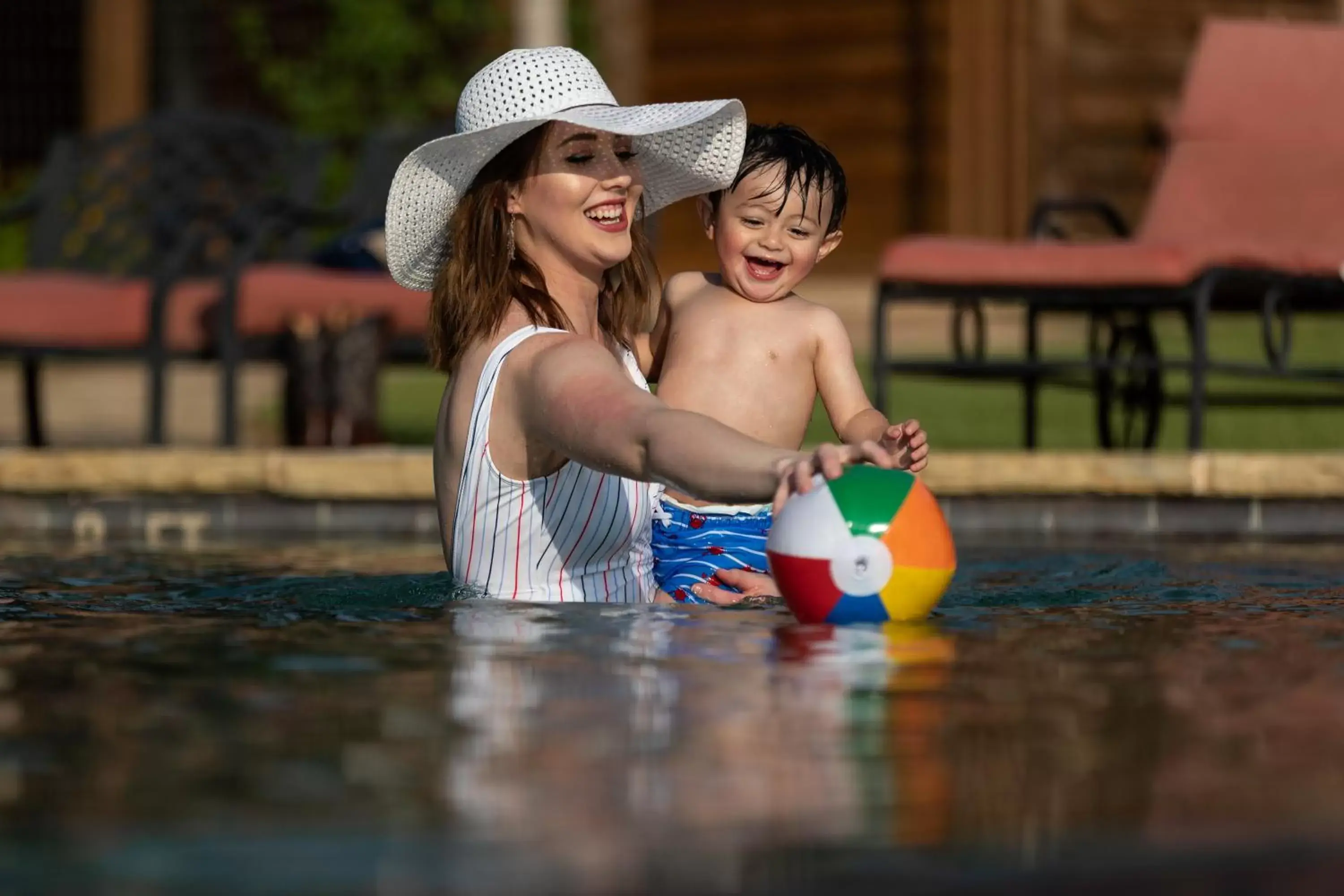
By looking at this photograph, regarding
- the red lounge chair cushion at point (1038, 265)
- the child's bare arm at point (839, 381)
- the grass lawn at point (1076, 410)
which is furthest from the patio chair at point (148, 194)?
the child's bare arm at point (839, 381)

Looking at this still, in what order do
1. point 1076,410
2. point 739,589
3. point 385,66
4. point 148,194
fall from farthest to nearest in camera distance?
point 385,66
point 1076,410
point 148,194
point 739,589

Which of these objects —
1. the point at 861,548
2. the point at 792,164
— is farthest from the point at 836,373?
the point at 861,548

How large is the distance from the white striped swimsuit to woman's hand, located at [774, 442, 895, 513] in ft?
2.02

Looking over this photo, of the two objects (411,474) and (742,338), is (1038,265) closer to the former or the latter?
(411,474)

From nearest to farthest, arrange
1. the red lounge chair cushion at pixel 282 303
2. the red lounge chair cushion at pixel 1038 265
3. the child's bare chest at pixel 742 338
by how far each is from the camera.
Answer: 1. the child's bare chest at pixel 742 338
2. the red lounge chair cushion at pixel 1038 265
3. the red lounge chair cushion at pixel 282 303

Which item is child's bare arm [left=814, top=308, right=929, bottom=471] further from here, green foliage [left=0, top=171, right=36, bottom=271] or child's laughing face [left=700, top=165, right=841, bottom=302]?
green foliage [left=0, top=171, right=36, bottom=271]

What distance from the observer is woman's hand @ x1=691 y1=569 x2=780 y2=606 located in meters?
4.21

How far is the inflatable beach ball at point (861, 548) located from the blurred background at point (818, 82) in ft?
28.1

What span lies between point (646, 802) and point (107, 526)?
4.18 m

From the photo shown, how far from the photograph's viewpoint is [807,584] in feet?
11.8

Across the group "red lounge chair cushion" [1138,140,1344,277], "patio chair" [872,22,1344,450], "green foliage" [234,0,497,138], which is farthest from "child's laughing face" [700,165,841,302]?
"green foliage" [234,0,497,138]

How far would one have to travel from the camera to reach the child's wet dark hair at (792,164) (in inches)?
173

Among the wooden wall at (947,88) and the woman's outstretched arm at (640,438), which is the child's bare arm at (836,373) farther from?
the wooden wall at (947,88)

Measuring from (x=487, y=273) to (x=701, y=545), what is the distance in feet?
2.83
